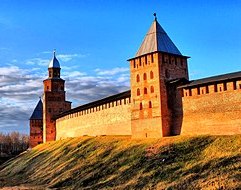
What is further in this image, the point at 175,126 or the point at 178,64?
the point at 178,64

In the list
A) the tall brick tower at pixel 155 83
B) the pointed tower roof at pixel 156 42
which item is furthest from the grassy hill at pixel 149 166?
the pointed tower roof at pixel 156 42

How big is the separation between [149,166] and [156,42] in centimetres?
1031

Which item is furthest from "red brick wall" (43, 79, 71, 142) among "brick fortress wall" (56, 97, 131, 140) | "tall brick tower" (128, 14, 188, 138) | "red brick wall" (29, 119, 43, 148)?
"tall brick tower" (128, 14, 188, 138)

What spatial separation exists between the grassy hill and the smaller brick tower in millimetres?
26867

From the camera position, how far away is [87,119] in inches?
1508

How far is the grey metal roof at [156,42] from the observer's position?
91.4 feet

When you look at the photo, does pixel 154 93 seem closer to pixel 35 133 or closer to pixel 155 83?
pixel 155 83

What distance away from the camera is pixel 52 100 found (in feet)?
170

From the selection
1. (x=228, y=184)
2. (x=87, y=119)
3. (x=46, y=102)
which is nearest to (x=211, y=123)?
(x=228, y=184)

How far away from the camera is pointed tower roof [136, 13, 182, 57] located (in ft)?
91.4

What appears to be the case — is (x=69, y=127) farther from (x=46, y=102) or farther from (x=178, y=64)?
(x=178, y=64)

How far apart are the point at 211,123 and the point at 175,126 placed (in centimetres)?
331

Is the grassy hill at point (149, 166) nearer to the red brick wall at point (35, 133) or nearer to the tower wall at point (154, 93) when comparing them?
the tower wall at point (154, 93)

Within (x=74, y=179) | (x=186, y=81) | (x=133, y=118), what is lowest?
(x=74, y=179)
